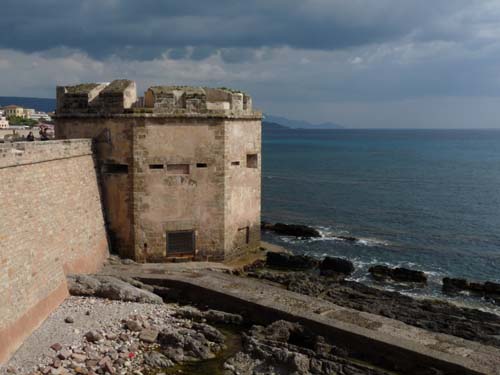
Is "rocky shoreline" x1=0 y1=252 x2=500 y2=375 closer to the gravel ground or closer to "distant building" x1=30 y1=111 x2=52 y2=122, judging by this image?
the gravel ground

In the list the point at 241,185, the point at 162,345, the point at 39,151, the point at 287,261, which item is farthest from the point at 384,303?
the point at 39,151

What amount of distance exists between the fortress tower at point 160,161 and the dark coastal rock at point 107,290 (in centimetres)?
312

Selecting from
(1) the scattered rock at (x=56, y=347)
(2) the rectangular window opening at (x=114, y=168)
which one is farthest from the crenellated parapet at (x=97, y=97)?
(1) the scattered rock at (x=56, y=347)

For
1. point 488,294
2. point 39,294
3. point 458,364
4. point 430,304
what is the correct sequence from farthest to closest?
point 488,294
point 430,304
point 39,294
point 458,364

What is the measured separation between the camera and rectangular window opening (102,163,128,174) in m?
17.7

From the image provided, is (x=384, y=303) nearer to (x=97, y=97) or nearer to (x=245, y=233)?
(x=245, y=233)

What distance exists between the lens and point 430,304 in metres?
17.3

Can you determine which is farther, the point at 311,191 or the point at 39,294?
the point at 311,191

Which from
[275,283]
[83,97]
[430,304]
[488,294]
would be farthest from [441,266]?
[83,97]

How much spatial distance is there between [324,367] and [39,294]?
22.2 feet

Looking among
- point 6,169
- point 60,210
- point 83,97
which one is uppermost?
point 83,97

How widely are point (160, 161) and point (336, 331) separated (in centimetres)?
817

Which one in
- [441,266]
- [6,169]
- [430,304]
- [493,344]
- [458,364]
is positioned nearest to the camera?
[458,364]

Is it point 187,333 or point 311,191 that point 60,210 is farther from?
point 311,191
